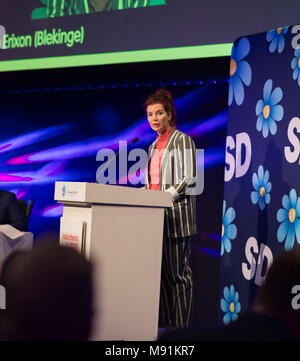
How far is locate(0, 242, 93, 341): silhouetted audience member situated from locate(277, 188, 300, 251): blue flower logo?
1.71 metres

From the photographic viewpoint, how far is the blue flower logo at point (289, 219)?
244 cm

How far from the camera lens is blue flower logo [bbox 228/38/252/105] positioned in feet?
9.05

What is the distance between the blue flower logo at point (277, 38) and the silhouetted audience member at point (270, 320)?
1.85 metres

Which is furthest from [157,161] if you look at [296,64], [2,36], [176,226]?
[2,36]

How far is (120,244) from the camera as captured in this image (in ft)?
7.80

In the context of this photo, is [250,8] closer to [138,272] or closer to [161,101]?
[161,101]

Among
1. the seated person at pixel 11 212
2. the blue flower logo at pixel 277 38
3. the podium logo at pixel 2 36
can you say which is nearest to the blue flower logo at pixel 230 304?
the blue flower logo at pixel 277 38

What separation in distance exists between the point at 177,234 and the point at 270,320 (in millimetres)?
2324

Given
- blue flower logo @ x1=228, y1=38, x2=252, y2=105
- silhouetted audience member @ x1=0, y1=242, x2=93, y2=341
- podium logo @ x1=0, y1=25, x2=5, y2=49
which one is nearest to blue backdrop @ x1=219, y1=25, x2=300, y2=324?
blue flower logo @ x1=228, y1=38, x2=252, y2=105

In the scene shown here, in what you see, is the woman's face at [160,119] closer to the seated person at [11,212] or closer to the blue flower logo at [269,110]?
the blue flower logo at [269,110]

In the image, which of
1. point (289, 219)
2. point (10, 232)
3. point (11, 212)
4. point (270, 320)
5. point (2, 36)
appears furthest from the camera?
point (2, 36)

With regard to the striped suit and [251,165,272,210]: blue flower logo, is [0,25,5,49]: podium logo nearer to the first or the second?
the striped suit

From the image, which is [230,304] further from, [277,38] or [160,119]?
[277,38]

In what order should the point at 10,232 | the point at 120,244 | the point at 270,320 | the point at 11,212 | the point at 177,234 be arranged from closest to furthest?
the point at 270,320
the point at 120,244
the point at 177,234
the point at 10,232
the point at 11,212
